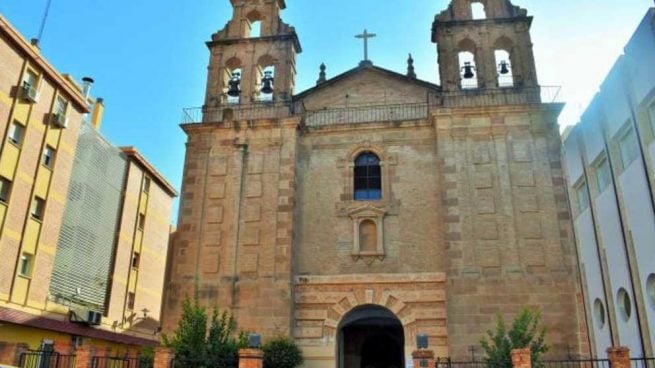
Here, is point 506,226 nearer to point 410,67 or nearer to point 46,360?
point 410,67

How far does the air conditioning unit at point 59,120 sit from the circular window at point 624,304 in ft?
63.2

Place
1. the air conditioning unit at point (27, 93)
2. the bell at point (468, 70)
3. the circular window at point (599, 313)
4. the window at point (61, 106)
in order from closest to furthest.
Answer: the circular window at point (599, 313)
the air conditioning unit at point (27, 93)
the bell at point (468, 70)
the window at point (61, 106)

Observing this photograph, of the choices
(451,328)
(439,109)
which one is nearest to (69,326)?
(451,328)

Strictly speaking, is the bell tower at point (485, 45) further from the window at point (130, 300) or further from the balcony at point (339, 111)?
the window at point (130, 300)

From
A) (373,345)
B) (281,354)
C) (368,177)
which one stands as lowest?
(281,354)

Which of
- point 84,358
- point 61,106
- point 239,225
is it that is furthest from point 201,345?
point 61,106

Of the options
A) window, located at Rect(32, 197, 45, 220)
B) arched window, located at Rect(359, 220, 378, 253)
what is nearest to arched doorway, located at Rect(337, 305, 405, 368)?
arched window, located at Rect(359, 220, 378, 253)

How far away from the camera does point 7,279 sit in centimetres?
1794

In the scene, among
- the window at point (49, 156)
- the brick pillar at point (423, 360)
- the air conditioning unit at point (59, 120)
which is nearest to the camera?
→ the brick pillar at point (423, 360)

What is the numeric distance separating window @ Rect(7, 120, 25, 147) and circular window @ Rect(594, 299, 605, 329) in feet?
61.8

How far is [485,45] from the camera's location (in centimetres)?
2036

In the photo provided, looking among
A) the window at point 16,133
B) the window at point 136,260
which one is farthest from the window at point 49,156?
the window at point 136,260

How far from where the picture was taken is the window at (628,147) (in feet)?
43.0

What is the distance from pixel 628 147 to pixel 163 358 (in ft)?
39.5
